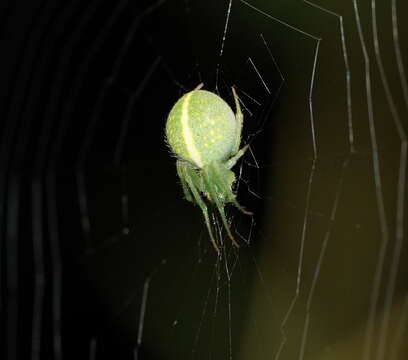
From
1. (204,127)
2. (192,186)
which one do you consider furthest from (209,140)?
(192,186)

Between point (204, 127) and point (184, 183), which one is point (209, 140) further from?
point (184, 183)

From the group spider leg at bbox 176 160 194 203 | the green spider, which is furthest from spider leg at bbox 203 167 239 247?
spider leg at bbox 176 160 194 203

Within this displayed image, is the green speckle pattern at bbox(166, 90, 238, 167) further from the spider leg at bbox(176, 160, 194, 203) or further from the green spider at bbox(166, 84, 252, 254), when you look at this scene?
the spider leg at bbox(176, 160, 194, 203)

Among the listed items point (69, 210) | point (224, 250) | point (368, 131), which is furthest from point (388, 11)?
point (69, 210)

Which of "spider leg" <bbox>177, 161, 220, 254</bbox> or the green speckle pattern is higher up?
the green speckle pattern

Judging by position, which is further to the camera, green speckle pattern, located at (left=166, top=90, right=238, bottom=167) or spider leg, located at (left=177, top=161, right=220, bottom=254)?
spider leg, located at (left=177, top=161, right=220, bottom=254)

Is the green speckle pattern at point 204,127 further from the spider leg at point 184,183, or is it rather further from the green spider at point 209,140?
the spider leg at point 184,183
